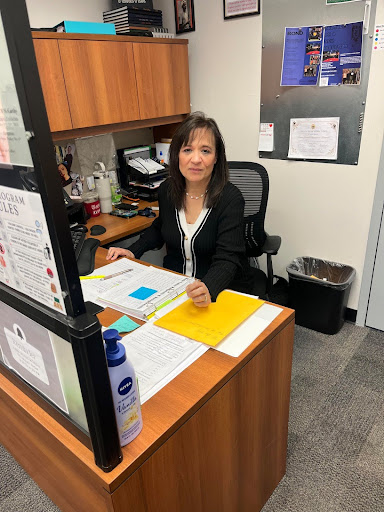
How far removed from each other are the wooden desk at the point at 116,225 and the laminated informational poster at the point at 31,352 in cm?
125

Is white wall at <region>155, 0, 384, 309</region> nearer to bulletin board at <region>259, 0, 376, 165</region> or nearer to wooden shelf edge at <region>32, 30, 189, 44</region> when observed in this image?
bulletin board at <region>259, 0, 376, 165</region>

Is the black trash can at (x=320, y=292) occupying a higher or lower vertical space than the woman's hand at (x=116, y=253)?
lower

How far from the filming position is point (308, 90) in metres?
2.35

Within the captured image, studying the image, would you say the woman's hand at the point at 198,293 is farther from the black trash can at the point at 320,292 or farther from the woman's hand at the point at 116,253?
the black trash can at the point at 320,292

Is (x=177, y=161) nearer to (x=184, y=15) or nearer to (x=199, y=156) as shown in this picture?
(x=199, y=156)

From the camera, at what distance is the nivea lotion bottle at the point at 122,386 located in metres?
0.69

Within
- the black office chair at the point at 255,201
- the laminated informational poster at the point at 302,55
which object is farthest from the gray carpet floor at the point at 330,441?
the laminated informational poster at the point at 302,55

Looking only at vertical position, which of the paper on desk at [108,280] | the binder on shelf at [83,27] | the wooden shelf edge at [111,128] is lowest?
the paper on desk at [108,280]

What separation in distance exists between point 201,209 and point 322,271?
134 cm

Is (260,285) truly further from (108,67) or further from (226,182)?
(108,67)

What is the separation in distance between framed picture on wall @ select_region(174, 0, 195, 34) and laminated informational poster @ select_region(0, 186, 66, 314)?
2642 millimetres

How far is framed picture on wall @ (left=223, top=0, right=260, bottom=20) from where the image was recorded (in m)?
2.38

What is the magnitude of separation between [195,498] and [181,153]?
130 cm

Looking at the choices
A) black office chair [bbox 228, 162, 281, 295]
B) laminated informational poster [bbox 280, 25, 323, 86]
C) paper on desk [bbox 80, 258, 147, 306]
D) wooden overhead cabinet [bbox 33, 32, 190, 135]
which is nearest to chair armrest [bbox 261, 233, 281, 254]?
black office chair [bbox 228, 162, 281, 295]
